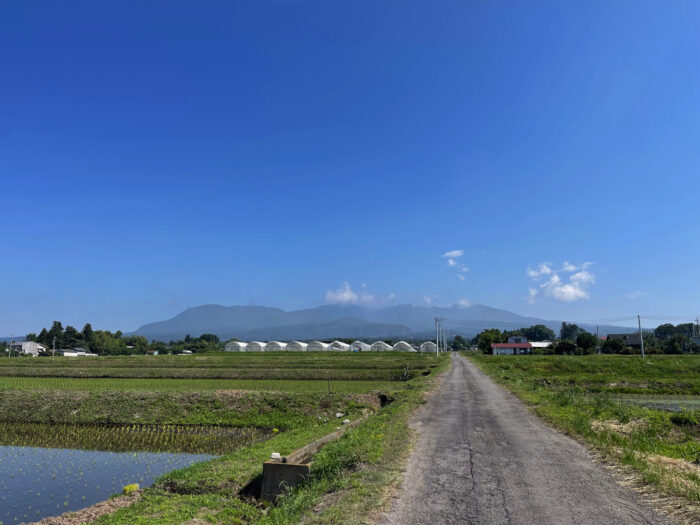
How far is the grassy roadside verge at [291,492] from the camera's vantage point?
8383 mm

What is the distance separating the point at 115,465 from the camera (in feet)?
51.2

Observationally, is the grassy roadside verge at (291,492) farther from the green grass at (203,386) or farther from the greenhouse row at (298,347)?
the greenhouse row at (298,347)

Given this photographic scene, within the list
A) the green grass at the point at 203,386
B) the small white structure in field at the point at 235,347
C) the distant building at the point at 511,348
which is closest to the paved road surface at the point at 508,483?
the green grass at the point at 203,386

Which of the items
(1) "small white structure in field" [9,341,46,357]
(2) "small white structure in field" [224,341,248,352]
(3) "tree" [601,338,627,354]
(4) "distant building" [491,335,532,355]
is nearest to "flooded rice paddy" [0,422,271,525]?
(3) "tree" [601,338,627,354]

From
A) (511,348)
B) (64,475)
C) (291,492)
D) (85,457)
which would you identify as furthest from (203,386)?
(511,348)

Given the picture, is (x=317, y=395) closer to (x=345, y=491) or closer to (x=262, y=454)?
(x=262, y=454)

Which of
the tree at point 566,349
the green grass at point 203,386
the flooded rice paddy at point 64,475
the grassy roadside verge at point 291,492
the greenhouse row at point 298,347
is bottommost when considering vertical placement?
the greenhouse row at point 298,347

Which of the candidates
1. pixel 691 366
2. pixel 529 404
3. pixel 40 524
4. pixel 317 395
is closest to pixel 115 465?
pixel 40 524

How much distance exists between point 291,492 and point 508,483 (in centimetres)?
532

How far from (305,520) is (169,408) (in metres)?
21.5

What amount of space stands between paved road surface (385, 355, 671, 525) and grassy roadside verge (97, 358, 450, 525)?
→ 0.71m

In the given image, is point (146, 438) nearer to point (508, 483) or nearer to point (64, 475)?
point (64, 475)

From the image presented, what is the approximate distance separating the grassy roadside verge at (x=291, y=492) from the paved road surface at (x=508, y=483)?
0.71 meters

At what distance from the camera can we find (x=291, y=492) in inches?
414
